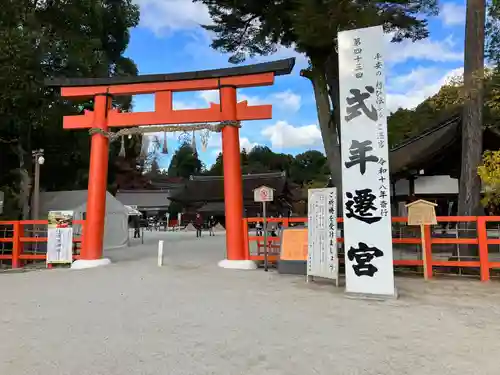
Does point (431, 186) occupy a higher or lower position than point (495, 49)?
lower

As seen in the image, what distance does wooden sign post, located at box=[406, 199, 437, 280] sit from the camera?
7.19m

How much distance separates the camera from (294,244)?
27.5 ft

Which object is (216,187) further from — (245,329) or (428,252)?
(245,329)

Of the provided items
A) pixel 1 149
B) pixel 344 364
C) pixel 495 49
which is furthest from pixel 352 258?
pixel 1 149

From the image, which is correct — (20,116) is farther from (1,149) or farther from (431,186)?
(431,186)

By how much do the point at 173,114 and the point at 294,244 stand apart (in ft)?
14.7

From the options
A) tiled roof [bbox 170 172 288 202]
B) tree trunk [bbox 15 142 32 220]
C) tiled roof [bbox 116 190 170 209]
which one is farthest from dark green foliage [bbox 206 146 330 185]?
tree trunk [bbox 15 142 32 220]

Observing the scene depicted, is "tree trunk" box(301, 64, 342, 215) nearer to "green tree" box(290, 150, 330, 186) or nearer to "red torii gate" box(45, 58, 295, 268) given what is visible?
"red torii gate" box(45, 58, 295, 268)

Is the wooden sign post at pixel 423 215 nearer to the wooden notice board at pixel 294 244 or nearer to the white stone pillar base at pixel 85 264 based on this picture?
the wooden notice board at pixel 294 244

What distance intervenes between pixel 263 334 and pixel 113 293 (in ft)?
10.7

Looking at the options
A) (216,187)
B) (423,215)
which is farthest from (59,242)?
(216,187)

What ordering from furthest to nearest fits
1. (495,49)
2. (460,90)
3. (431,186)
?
(431,186) → (495,49) → (460,90)

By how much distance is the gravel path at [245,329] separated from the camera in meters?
3.29

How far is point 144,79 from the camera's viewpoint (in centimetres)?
1006
